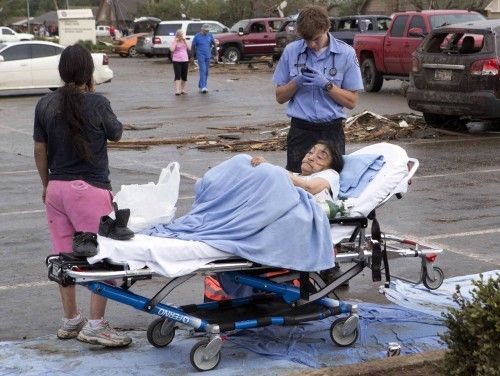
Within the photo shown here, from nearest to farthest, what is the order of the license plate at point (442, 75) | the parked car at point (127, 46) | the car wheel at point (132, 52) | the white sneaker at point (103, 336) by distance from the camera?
the white sneaker at point (103, 336) → the license plate at point (442, 75) → the parked car at point (127, 46) → the car wheel at point (132, 52)

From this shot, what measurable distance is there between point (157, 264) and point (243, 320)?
725 mm

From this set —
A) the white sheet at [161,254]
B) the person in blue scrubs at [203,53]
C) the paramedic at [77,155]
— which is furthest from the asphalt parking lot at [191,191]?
the person in blue scrubs at [203,53]

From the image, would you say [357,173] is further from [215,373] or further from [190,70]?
[190,70]

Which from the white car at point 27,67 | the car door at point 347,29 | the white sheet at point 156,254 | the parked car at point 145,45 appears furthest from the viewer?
the parked car at point 145,45

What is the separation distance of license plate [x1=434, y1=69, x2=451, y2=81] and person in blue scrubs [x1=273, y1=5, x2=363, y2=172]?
9.41 meters

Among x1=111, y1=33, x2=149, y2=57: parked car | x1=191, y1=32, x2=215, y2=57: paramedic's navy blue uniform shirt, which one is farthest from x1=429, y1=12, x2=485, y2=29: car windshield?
x1=111, y1=33, x2=149, y2=57: parked car

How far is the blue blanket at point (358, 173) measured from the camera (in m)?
6.74

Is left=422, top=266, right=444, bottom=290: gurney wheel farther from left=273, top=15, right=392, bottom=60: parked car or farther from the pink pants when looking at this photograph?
left=273, top=15, right=392, bottom=60: parked car

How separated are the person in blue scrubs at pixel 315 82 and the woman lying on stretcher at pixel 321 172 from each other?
44 centimetres

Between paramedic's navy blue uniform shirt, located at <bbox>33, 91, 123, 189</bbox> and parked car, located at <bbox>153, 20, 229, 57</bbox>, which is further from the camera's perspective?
parked car, located at <bbox>153, 20, 229, 57</bbox>

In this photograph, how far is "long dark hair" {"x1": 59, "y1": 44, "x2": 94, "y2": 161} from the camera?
6199 millimetres

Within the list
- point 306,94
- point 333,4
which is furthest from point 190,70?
point 306,94

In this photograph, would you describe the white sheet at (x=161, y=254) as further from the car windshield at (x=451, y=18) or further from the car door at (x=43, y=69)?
the car door at (x=43, y=69)

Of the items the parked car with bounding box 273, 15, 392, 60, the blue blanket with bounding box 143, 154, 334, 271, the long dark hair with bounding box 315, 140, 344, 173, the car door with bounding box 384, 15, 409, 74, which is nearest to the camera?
the blue blanket with bounding box 143, 154, 334, 271
